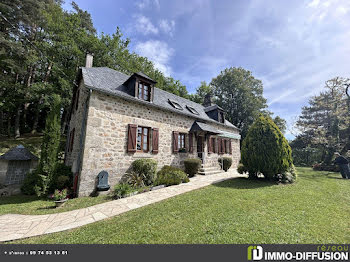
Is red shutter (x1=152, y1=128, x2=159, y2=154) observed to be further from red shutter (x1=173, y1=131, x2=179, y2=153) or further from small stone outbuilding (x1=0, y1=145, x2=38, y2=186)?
small stone outbuilding (x1=0, y1=145, x2=38, y2=186)

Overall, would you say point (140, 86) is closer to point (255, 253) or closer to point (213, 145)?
point (213, 145)

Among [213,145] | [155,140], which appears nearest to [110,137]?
[155,140]

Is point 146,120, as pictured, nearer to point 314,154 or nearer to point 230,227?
point 230,227

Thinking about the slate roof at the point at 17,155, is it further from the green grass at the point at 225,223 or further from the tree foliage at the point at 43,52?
the tree foliage at the point at 43,52

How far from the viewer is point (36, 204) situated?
15.9 ft

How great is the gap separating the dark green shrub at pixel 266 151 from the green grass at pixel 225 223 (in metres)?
2.31

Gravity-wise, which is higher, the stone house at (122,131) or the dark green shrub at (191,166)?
the stone house at (122,131)

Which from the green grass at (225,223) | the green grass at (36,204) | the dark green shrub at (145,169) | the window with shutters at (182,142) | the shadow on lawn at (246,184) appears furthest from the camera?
the window with shutters at (182,142)

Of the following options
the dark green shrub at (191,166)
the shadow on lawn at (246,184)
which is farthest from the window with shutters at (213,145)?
the shadow on lawn at (246,184)

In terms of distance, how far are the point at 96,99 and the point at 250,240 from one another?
7232mm

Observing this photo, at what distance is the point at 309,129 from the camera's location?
20.1 m

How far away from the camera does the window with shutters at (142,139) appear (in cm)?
756

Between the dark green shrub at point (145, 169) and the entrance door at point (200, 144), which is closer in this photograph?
the dark green shrub at point (145, 169)

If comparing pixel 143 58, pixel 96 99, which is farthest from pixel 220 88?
pixel 96 99
